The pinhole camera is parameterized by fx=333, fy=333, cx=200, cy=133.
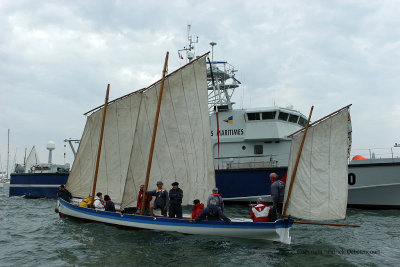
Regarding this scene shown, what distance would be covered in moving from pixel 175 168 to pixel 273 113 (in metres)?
11.0

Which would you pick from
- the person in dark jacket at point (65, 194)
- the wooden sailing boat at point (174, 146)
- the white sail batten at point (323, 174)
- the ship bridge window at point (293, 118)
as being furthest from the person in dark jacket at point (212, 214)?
the ship bridge window at point (293, 118)

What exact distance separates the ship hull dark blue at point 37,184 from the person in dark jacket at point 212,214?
64.0ft

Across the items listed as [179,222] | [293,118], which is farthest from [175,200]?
[293,118]

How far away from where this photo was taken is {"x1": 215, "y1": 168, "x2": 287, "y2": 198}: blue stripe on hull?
21.1 meters

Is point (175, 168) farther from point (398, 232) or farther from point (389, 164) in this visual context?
point (389, 164)

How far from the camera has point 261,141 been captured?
922 inches

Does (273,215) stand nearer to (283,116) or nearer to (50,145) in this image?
(283,116)

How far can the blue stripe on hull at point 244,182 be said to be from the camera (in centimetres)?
2111

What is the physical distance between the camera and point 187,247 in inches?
445

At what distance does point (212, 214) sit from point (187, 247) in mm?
1616

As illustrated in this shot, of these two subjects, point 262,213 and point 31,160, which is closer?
point 262,213

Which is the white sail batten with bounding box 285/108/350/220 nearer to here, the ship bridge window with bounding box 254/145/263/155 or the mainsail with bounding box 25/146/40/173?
the ship bridge window with bounding box 254/145/263/155

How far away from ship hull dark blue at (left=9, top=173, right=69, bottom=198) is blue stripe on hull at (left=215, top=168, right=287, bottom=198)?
47.0 ft

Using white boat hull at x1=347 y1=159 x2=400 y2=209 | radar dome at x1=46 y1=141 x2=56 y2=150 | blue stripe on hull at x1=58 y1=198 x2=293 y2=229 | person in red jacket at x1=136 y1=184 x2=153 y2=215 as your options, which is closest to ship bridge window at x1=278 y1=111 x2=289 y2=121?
white boat hull at x1=347 y1=159 x2=400 y2=209
